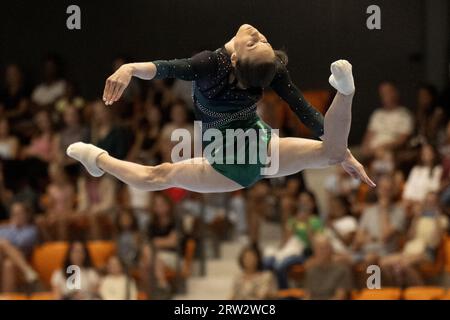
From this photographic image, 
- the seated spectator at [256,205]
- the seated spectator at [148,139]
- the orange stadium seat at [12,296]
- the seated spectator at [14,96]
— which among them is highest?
the seated spectator at [14,96]

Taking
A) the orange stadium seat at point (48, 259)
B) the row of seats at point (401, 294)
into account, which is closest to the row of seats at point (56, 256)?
the orange stadium seat at point (48, 259)

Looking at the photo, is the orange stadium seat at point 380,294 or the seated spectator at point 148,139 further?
the seated spectator at point 148,139

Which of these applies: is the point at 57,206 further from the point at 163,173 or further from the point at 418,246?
the point at 163,173

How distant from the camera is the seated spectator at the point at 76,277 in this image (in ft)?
22.5

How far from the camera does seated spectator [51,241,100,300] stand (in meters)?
6.85

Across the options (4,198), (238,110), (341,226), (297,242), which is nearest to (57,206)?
(4,198)

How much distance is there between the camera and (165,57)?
712cm

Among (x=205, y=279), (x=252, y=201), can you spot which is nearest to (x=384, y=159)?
(x=252, y=201)

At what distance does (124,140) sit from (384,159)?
1.89m

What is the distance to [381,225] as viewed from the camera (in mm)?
7312

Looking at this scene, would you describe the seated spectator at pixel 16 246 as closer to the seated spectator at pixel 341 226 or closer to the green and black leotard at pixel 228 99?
the seated spectator at pixel 341 226

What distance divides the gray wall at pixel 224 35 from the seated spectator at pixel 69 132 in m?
0.37

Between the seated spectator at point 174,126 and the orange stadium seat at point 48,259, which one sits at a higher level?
the seated spectator at point 174,126
